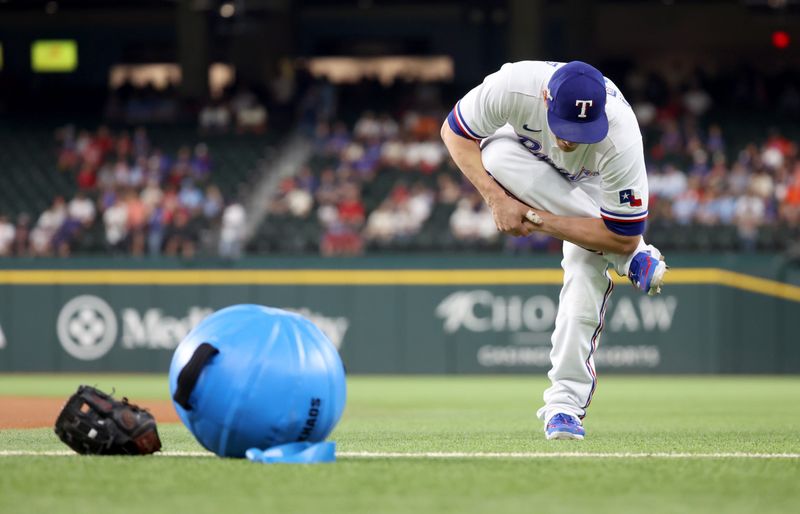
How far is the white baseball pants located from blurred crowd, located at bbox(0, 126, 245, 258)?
1114 cm

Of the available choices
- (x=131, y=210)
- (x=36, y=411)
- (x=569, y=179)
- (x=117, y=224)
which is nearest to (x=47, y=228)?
(x=117, y=224)

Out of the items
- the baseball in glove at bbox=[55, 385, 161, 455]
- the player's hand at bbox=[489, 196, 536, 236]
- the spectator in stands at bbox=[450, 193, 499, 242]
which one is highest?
the player's hand at bbox=[489, 196, 536, 236]

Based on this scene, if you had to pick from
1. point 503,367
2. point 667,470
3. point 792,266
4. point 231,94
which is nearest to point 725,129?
point 792,266

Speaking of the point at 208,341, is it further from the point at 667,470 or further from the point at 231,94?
the point at 231,94

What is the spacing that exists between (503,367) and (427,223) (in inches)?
95.6

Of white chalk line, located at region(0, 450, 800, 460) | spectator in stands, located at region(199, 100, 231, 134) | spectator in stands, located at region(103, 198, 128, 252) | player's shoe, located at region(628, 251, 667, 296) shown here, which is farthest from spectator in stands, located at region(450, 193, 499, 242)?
white chalk line, located at region(0, 450, 800, 460)

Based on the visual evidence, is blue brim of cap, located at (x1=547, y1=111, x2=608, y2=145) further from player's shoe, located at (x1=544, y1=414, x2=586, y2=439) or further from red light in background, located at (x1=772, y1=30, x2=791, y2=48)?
red light in background, located at (x1=772, y1=30, x2=791, y2=48)

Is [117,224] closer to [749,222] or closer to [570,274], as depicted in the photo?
[749,222]

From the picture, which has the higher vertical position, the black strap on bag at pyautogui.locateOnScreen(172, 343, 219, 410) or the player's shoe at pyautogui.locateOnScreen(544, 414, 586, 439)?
the black strap on bag at pyautogui.locateOnScreen(172, 343, 219, 410)

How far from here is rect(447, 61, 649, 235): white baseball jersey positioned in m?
5.29

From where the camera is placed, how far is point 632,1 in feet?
94.5

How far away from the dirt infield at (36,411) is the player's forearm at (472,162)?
311cm

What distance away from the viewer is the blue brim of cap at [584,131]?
201 inches

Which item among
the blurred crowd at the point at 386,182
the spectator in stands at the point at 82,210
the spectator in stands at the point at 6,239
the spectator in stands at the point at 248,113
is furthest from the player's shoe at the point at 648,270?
the spectator in stands at the point at 248,113
